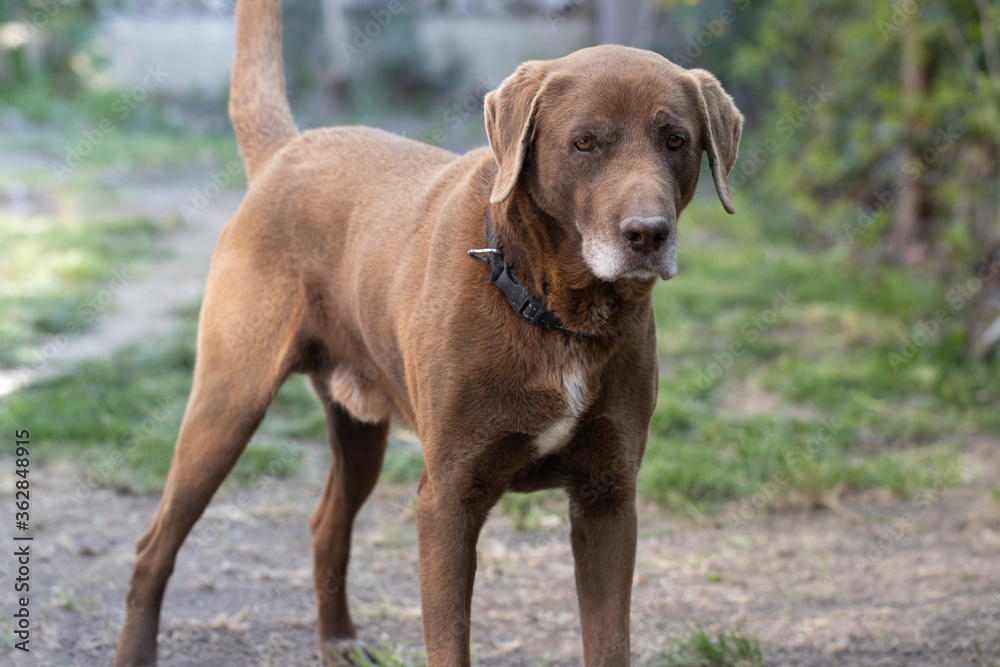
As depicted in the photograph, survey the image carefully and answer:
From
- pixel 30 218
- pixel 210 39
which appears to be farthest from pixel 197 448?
pixel 210 39

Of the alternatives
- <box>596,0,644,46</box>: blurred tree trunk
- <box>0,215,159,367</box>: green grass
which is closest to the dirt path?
<box>0,215,159,367</box>: green grass

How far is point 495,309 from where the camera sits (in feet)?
7.59

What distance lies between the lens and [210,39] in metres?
13.9

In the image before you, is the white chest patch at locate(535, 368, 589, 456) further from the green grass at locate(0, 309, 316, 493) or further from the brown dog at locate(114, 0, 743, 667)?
the green grass at locate(0, 309, 316, 493)

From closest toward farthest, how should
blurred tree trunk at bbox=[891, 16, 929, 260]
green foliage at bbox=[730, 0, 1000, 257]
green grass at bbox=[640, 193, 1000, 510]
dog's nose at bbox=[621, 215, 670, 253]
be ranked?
dog's nose at bbox=[621, 215, 670, 253] < green grass at bbox=[640, 193, 1000, 510] < green foliage at bbox=[730, 0, 1000, 257] < blurred tree trunk at bbox=[891, 16, 929, 260]

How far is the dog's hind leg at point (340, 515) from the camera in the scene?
322cm

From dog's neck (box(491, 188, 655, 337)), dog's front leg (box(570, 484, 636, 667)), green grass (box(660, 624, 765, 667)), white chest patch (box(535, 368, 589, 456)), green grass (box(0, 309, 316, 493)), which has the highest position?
dog's neck (box(491, 188, 655, 337))

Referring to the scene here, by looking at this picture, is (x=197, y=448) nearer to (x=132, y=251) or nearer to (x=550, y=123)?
(x=550, y=123)

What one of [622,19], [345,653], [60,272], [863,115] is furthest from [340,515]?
[622,19]

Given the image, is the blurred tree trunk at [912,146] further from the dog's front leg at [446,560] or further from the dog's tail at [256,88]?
the dog's front leg at [446,560]

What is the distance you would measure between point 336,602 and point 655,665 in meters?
0.99

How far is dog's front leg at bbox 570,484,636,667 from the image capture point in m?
2.44

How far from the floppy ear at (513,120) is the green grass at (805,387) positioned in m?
2.30

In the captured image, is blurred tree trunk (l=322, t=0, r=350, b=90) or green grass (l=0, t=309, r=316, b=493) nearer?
green grass (l=0, t=309, r=316, b=493)
